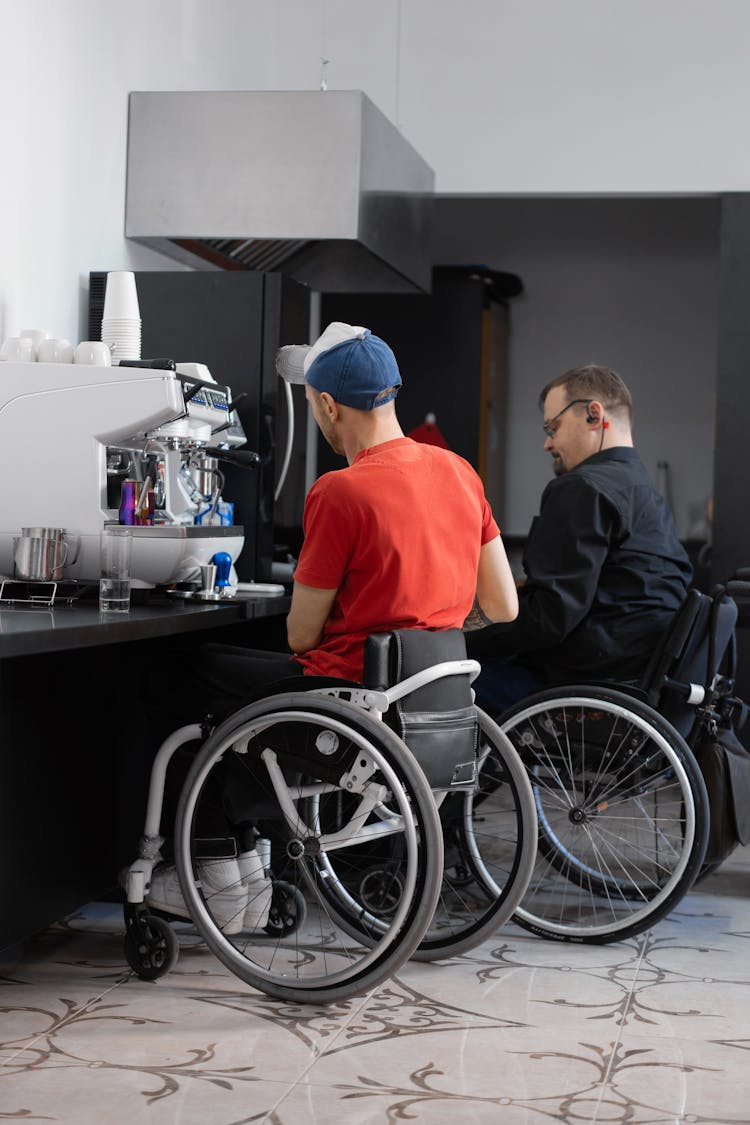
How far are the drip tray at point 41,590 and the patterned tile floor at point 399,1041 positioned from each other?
2.48 ft

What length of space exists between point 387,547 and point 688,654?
3.25 feet

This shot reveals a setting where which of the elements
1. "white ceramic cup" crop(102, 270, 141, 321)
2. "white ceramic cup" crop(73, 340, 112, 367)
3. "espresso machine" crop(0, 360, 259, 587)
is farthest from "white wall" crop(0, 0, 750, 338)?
"espresso machine" crop(0, 360, 259, 587)

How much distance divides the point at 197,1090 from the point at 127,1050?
0.72 feet

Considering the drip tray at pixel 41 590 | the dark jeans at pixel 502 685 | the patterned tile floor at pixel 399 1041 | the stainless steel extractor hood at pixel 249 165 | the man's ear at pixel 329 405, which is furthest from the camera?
the stainless steel extractor hood at pixel 249 165

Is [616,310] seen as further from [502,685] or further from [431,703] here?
[431,703]

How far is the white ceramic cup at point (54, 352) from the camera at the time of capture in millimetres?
3080

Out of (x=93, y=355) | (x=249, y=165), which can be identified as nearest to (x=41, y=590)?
(x=93, y=355)

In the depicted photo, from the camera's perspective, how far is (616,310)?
24.1 feet

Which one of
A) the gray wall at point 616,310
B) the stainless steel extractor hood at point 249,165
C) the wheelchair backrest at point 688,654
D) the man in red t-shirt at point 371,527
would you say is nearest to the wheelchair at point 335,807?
the man in red t-shirt at point 371,527

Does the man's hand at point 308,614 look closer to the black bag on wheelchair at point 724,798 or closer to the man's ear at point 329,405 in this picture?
the man's ear at point 329,405

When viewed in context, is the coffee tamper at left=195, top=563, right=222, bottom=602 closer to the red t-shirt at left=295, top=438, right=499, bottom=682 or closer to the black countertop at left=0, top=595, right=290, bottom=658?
the black countertop at left=0, top=595, right=290, bottom=658

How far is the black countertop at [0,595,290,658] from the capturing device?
7.19ft

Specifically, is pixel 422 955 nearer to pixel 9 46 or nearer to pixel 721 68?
pixel 9 46

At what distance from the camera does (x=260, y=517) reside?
12.9 ft
